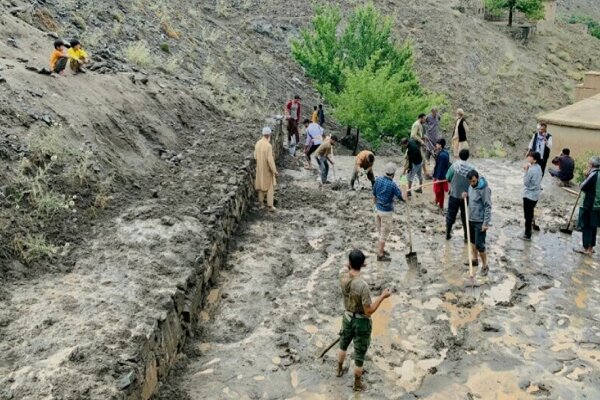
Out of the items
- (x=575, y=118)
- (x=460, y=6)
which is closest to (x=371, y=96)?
(x=575, y=118)

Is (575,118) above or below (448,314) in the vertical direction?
above

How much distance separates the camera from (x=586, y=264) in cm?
953

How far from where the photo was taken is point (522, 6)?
1538 inches

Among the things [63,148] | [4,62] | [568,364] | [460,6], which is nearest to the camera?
[568,364]

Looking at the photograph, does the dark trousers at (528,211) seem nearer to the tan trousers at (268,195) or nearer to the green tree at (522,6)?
the tan trousers at (268,195)

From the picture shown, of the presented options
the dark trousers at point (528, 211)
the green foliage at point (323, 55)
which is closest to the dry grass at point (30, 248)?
the dark trousers at point (528, 211)

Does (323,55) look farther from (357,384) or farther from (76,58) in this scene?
(357,384)

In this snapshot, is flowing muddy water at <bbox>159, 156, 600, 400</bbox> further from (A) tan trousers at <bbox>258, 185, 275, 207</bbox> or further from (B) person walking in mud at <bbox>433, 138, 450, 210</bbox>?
(B) person walking in mud at <bbox>433, 138, 450, 210</bbox>

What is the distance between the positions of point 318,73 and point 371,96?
14.2 ft

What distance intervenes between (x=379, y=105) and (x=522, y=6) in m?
25.6

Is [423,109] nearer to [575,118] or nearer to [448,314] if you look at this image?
[575,118]

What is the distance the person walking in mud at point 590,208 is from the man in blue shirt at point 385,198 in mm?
3180

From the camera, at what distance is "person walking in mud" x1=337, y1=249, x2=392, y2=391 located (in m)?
5.82

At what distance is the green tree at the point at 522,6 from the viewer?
38.9 metres
